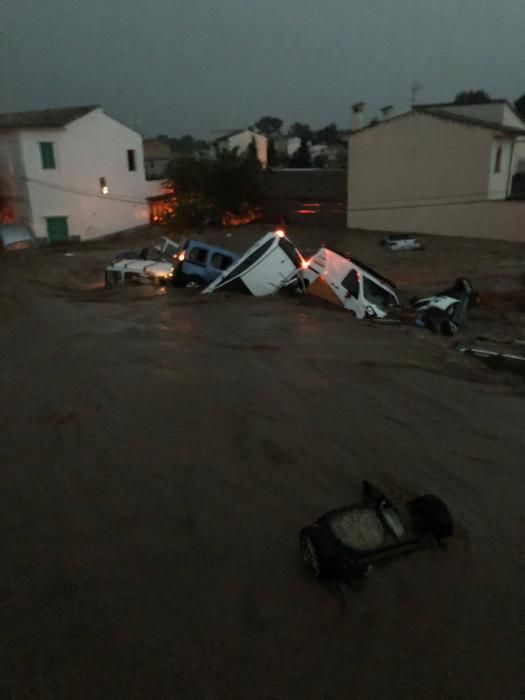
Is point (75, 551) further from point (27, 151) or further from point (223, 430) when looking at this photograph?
point (27, 151)

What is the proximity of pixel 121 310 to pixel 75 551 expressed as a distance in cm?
985

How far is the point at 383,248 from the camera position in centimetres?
2558

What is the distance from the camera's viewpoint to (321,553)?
12.4 feet

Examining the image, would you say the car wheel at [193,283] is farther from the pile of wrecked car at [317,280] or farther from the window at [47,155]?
the window at [47,155]

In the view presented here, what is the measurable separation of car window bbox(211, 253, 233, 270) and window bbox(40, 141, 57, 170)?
19.4 meters

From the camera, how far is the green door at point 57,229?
30.5 m

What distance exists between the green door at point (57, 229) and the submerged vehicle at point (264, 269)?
20556 millimetres

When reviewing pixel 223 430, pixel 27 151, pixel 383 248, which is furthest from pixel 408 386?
pixel 27 151

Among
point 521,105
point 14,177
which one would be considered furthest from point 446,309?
point 521,105

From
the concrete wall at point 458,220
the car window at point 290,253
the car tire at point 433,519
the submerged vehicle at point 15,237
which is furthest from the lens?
the submerged vehicle at point 15,237

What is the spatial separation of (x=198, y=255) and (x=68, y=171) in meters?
19.2

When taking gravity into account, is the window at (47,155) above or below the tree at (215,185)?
above

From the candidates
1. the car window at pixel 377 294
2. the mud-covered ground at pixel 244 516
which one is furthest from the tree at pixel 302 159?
the mud-covered ground at pixel 244 516

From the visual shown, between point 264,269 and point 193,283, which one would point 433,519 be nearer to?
point 264,269
